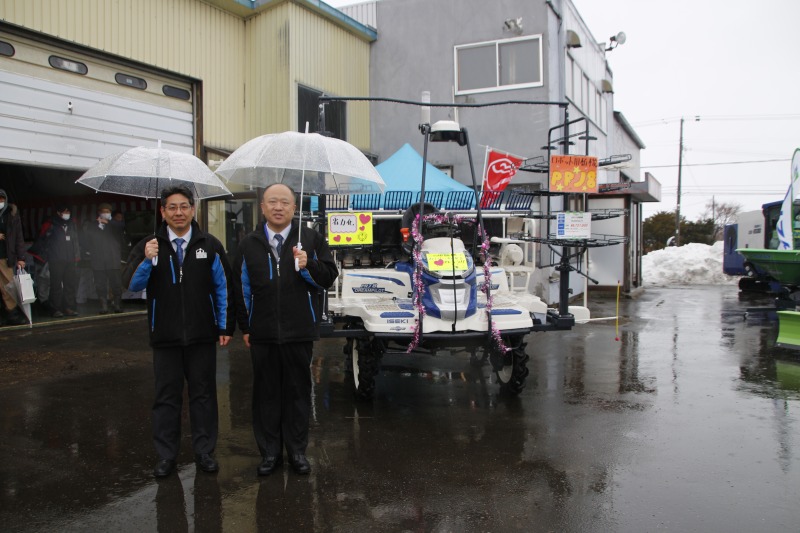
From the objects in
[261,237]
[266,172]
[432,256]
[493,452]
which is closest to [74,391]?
[266,172]

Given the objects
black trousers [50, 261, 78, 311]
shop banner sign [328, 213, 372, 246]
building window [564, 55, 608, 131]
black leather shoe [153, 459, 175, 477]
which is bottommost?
black leather shoe [153, 459, 175, 477]

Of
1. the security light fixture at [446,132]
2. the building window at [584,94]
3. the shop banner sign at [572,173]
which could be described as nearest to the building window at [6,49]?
the security light fixture at [446,132]

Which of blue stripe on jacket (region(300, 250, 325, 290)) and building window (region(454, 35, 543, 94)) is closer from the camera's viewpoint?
blue stripe on jacket (region(300, 250, 325, 290))

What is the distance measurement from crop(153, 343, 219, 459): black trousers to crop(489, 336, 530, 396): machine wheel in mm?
2847

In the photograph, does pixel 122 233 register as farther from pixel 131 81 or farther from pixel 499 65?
pixel 499 65

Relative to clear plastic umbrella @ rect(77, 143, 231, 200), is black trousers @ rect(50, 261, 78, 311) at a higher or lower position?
lower

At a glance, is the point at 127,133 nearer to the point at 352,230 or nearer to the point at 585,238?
the point at 352,230

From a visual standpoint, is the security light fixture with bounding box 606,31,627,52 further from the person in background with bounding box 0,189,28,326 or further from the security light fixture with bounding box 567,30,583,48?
the person in background with bounding box 0,189,28,326

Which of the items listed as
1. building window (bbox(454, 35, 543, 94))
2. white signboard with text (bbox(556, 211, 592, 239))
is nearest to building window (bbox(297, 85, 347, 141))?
building window (bbox(454, 35, 543, 94))

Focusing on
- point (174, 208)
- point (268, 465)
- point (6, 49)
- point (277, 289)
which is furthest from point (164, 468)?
point (6, 49)

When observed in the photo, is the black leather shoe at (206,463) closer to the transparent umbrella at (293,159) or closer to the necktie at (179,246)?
the necktie at (179,246)

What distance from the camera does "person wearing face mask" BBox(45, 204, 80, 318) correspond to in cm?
1108

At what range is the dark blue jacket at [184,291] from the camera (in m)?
4.17

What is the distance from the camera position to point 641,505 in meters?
3.79
